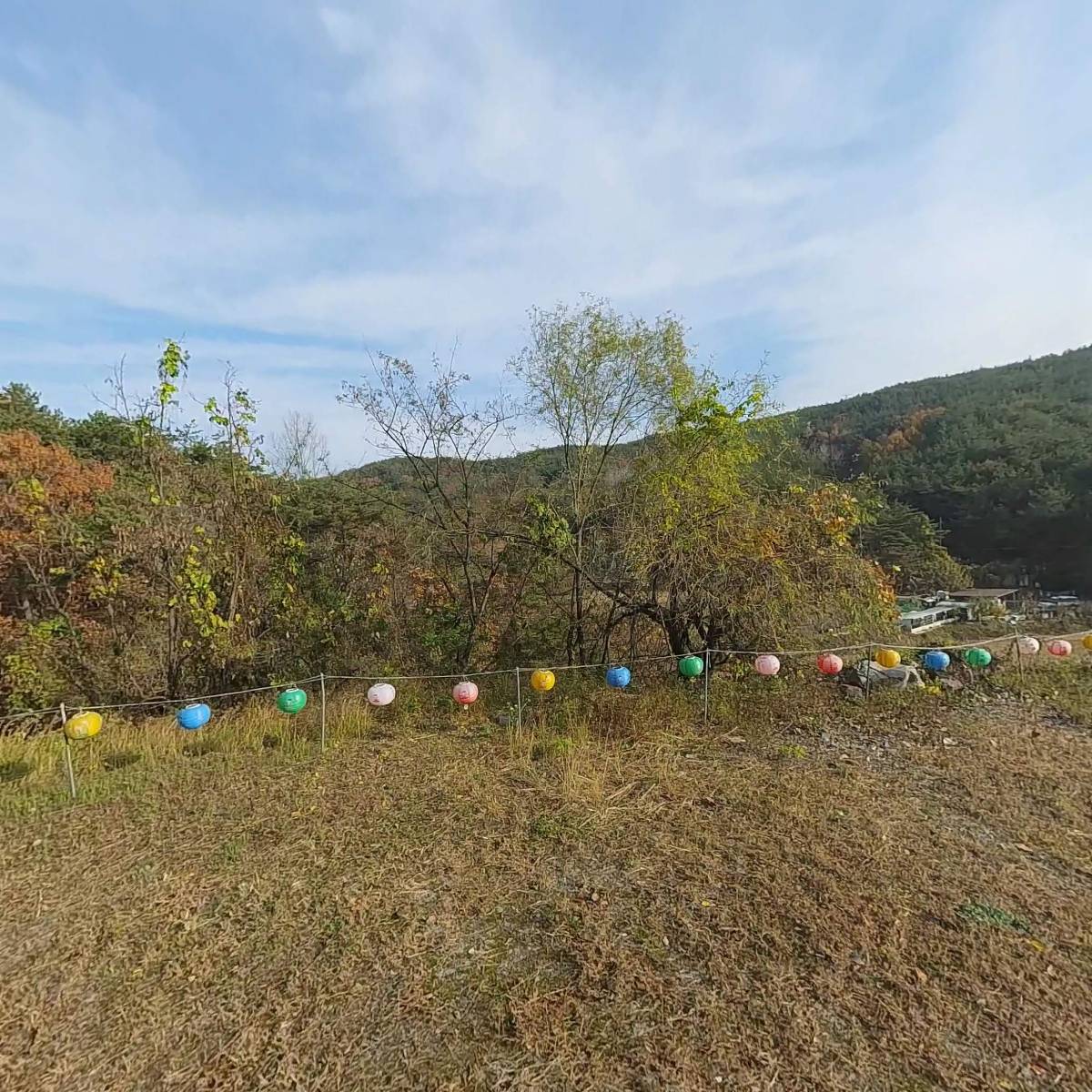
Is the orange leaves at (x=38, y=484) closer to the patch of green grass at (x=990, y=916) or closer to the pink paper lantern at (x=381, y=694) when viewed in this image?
the pink paper lantern at (x=381, y=694)

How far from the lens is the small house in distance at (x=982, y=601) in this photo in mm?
12414

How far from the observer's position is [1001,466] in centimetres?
2691

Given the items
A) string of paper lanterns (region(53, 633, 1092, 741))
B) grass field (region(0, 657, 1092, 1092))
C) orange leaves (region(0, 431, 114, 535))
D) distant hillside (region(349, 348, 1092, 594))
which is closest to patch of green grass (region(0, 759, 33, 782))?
grass field (region(0, 657, 1092, 1092))

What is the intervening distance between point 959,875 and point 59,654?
814 centimetres

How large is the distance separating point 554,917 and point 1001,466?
108 feet

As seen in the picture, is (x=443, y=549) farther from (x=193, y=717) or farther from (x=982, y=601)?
Result: (x=982, y=601)

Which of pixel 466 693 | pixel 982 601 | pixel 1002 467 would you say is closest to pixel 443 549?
pixel 466 693

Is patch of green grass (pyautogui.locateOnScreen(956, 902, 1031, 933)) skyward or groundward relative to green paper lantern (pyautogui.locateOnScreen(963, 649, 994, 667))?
groundward

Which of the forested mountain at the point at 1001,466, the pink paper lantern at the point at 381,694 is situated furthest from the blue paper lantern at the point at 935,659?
the forested mountain at the point at 1001,466

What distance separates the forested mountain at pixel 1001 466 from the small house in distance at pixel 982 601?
4939 millimetres

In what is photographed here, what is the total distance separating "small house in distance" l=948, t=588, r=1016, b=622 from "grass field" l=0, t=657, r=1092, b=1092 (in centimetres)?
864

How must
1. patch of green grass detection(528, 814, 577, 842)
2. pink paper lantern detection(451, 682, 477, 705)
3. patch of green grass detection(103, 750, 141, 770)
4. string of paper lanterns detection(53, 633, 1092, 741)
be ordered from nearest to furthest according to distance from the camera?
patch of green grass detection(528, 814, 577, 842) < string of paper lanterns detection(53, 633, 1092, 741) < patch of green grass detection(103, 750, 141, 770) < pink paper lantern detection(451, 682, 477, 705)

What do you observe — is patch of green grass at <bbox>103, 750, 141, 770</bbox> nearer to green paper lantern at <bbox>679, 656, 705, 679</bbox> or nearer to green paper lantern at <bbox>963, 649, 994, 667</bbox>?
green paper lantern at <bbox>679, 656, 705, 679</bbox>

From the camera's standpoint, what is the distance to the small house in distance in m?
12.4
